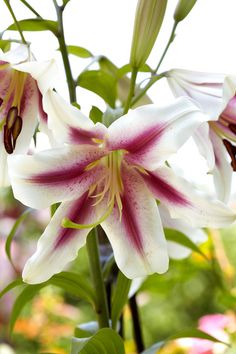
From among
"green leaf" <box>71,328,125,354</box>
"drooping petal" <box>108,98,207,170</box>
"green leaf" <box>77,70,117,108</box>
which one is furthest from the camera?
"green leaf" <box>77,70,117,108</box>

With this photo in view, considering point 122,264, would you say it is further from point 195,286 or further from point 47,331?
point 195,286

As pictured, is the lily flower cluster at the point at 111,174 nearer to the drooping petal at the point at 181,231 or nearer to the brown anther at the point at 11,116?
the brown anther at the point at 11,116

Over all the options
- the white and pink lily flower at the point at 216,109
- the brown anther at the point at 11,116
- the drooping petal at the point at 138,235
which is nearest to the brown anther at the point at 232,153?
the white and pink lily flower at the point at 216,109

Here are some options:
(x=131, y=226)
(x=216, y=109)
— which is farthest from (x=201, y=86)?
(x=131, y=226)

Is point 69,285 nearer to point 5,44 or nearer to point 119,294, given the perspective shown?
point 119,294

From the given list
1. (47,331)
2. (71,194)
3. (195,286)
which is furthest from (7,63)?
(195,286)

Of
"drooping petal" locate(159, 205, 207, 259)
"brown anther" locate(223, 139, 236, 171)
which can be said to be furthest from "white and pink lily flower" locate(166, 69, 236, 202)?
"drooping petal" locate(159, 205, 207, 259)

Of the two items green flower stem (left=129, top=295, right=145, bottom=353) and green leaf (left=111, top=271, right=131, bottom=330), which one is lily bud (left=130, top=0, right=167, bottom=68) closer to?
green leaf (left=111, top=271, right=131, bottom=330)
